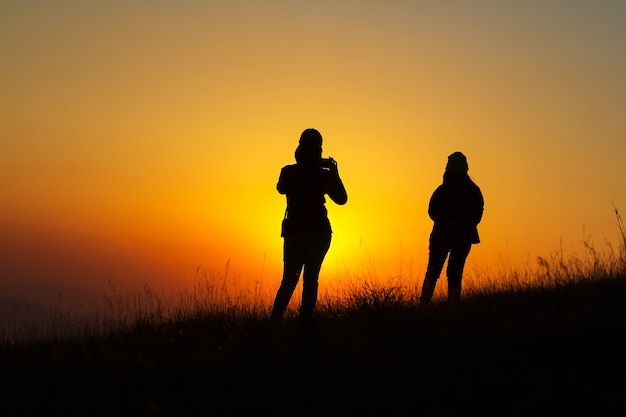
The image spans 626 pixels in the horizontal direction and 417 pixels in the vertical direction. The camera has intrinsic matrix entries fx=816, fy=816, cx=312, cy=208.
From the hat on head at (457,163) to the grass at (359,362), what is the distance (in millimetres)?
1898

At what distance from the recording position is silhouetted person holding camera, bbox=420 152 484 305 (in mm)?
10312

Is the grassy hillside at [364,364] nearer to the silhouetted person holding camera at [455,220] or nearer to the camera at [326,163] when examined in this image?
the camera at [326,163]

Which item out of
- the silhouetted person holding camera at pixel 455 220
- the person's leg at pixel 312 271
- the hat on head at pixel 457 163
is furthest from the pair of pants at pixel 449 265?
the person's leg at pixel 312 271

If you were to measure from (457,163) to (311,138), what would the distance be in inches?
104

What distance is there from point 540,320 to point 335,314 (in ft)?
6.86

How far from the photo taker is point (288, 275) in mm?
8469

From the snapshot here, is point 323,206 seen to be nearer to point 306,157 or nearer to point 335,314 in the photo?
point 306,157

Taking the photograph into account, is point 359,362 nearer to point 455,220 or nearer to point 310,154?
point 310,154

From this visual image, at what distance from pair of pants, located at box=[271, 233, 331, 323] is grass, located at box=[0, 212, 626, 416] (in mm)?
218

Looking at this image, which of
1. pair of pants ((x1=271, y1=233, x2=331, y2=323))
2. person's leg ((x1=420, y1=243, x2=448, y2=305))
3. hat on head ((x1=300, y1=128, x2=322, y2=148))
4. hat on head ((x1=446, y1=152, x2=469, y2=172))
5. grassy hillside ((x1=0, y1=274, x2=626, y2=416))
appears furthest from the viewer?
person's leg ((x1=420, y1=243, x2=448, y2=305))

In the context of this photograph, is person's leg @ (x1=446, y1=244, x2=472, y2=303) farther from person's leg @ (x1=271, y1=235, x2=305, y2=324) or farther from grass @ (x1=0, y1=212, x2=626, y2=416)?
person's leg @ (x1=271, y1=235, x2=305, y2=324)

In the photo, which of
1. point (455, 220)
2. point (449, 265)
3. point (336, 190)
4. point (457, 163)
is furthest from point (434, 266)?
point (336, 190)

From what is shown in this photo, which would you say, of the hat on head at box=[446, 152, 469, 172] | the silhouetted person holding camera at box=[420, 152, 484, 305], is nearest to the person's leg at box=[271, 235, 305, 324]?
the silhouetted person holding camera at box=[420, 152, 484, 305]

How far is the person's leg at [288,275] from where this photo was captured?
330 inches
